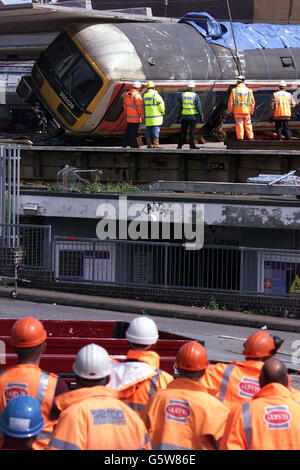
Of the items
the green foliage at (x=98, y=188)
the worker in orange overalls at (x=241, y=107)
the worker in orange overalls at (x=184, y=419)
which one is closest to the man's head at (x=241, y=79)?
the worker in orange overalls at (x=241, y=107)

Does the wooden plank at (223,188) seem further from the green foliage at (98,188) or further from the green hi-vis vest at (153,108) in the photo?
the green hi-vis vest at (153,108)

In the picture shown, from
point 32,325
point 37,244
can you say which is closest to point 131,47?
point 37,244

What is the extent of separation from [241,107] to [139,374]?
15245 mm

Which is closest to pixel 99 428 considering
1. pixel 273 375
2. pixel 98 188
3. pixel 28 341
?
pixel 273 375

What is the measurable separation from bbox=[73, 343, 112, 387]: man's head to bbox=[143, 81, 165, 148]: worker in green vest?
1540 centimetres

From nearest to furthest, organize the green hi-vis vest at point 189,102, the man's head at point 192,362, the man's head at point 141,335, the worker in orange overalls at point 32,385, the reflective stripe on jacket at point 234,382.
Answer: the man's head at point 192,362, the worker in orange overalls at point 32,385, the reflective stripe on jacket at point 234,382, the man's head at point 141,335, the green hi-vis vest at point 189,102

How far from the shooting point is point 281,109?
20.8 meters

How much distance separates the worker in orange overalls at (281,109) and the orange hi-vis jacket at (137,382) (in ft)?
49.9

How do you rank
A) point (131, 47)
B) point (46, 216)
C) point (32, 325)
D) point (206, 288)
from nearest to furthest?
point (32, 325), point (206, 288), point (46, 216), point (131, 47)

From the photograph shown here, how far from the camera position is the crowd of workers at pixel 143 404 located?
15.3 feet

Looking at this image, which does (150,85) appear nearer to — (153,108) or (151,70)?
(153,108)
